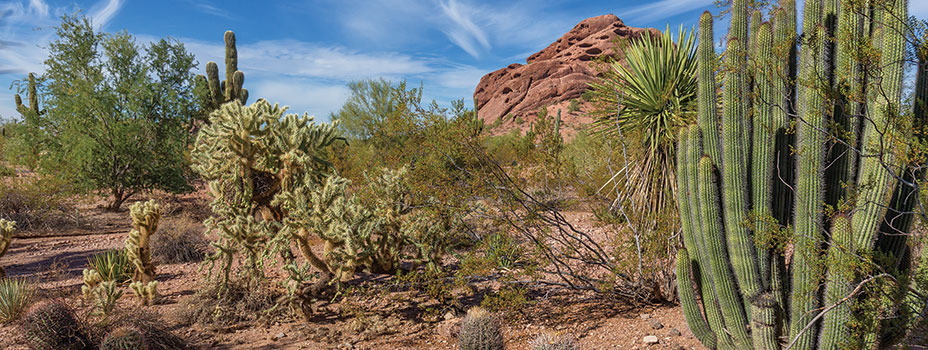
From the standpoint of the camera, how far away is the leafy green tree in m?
11.8

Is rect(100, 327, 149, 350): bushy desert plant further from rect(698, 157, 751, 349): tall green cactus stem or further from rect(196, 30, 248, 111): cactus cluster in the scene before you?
rect(196, 30, 248, 111): cactus cluster

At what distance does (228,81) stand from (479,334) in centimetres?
1918

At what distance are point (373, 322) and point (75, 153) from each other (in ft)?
33.1

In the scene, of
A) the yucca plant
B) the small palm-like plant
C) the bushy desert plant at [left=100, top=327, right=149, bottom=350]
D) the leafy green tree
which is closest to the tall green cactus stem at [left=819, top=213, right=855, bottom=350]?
the small palm-like plant

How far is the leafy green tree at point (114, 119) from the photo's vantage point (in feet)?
38.8

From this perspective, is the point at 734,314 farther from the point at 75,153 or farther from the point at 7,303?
the point at 75,153

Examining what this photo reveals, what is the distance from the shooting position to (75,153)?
450 inches

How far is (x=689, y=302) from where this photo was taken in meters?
4.08

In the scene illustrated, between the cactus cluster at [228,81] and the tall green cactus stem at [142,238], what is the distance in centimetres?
1201

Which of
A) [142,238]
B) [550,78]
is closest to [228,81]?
[142,238]

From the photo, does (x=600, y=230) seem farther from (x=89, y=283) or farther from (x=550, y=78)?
(x=550, y=78)

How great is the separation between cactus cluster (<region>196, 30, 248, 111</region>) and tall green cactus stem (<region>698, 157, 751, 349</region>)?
16352 mm

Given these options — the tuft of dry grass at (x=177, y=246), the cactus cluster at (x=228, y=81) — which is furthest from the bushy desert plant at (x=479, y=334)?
the cactus cluster at (x=228, y=81)

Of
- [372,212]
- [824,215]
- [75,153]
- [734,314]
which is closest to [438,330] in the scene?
[372,212]
